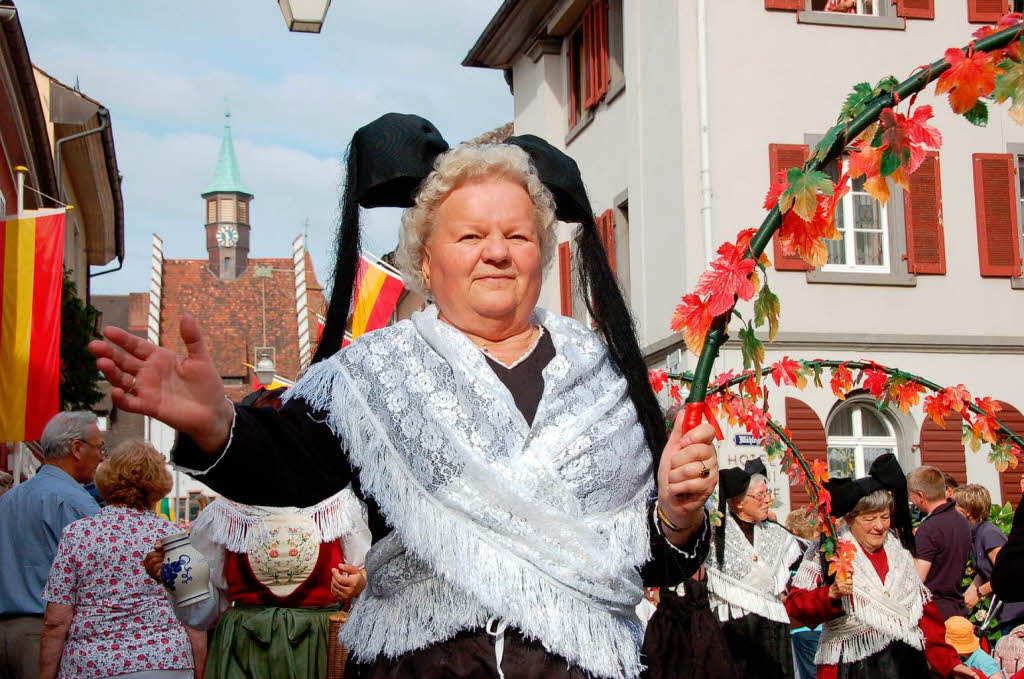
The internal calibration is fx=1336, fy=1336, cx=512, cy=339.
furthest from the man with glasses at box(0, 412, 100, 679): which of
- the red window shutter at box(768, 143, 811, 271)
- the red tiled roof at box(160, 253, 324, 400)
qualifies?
the red tiled roof at box(160, 253, 324, 400)

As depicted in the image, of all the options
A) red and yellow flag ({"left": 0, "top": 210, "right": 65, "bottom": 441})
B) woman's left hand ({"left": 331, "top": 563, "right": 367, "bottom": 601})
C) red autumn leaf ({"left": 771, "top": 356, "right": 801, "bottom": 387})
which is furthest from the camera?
red and yellow flag ({"left": 0, "top": 210, "right": 65, "bottom": 441})

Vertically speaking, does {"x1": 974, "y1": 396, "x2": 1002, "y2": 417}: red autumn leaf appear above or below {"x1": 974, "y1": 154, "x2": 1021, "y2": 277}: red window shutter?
below

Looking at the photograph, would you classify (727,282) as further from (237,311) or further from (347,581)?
(237,311)

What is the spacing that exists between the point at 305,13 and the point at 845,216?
38.6 feet

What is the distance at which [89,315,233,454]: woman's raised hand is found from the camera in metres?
2.54

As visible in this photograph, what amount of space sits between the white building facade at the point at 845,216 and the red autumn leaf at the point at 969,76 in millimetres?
13814

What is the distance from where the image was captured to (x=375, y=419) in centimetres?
305

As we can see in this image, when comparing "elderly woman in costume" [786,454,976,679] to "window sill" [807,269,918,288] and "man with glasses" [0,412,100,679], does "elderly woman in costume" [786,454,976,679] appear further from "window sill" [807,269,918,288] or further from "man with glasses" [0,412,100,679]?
"window sill" [807,269,918,288]

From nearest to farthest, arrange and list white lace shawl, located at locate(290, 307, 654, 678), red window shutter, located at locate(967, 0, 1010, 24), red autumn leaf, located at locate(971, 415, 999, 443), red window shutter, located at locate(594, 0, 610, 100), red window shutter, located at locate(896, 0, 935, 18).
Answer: white lace shawl, located at locate(290, 307, 654, 678), red autumn leaf, located at locate(971, 415, 999, 443), red window shutter, located at locate(896, 0, 935, 18), red window shutter, located at locate(967, 0, 1010, 24), red window shutter, located at locate(594, 0, 610, 100)

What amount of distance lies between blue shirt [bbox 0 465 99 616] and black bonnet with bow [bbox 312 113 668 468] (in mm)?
3997

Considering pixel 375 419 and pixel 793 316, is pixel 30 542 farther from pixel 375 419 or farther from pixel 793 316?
pixel 793 316

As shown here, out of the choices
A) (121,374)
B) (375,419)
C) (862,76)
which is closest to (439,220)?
(375,419)

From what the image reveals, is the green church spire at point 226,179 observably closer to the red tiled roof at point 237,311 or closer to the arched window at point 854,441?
the red tiled roof at point 237,311

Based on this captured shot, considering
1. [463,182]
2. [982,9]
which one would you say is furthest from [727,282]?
[982,9]
